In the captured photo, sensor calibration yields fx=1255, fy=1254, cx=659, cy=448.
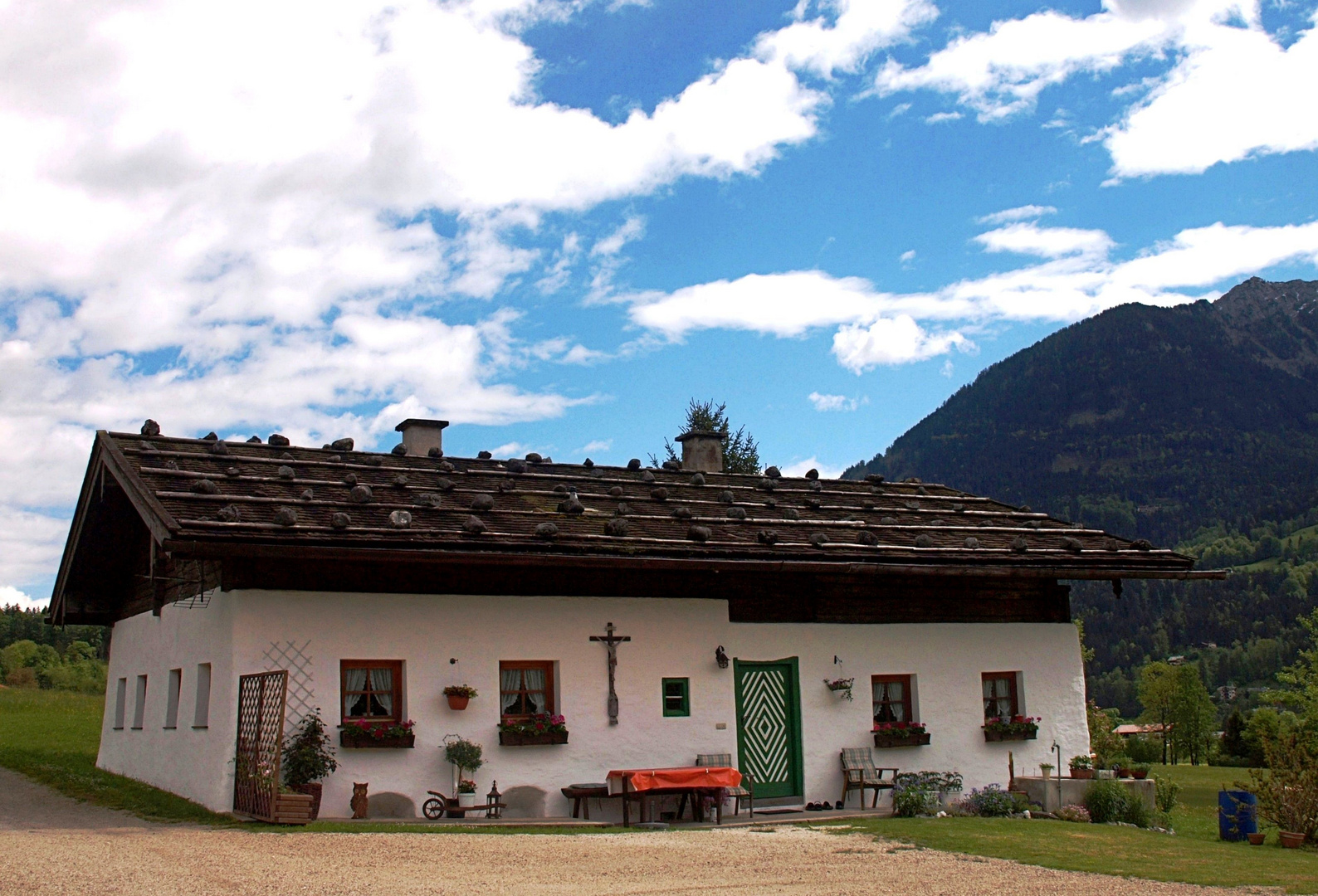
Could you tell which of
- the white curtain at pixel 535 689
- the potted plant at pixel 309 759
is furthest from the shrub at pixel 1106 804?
the potted plant at pixel 309 759

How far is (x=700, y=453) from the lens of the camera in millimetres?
22281

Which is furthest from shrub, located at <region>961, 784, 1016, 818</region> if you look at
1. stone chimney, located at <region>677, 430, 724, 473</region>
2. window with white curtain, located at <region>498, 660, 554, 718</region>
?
stone chimney, located at <region>677, 430, 724, 473</region>

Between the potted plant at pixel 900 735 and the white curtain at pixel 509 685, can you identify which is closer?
the white curtain at pixel 509 685

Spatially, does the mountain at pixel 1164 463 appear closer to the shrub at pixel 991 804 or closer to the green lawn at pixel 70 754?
the green lawn at pixel 70 754

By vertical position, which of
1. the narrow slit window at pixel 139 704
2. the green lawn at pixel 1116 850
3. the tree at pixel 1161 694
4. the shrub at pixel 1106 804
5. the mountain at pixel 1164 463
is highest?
the mountain at pixel 1164 463

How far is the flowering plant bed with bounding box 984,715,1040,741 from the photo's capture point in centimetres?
1795

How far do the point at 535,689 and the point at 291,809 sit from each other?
12.2 feet

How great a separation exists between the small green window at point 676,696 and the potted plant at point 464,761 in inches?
105

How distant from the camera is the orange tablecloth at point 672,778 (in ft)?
46.4

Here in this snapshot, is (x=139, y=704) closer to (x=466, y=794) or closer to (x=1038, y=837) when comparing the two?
(x=466, y=794)

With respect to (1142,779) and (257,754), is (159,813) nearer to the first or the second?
(257,754)

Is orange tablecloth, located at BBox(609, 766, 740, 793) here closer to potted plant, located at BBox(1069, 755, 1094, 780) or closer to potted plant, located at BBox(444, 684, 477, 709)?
potted plant, located at BBox(444, 684, 477, 709)

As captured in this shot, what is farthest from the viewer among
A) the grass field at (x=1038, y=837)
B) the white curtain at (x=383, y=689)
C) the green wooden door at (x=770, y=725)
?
the green wooden door at (x=770, y=725)

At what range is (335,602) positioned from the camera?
14.1 meters
